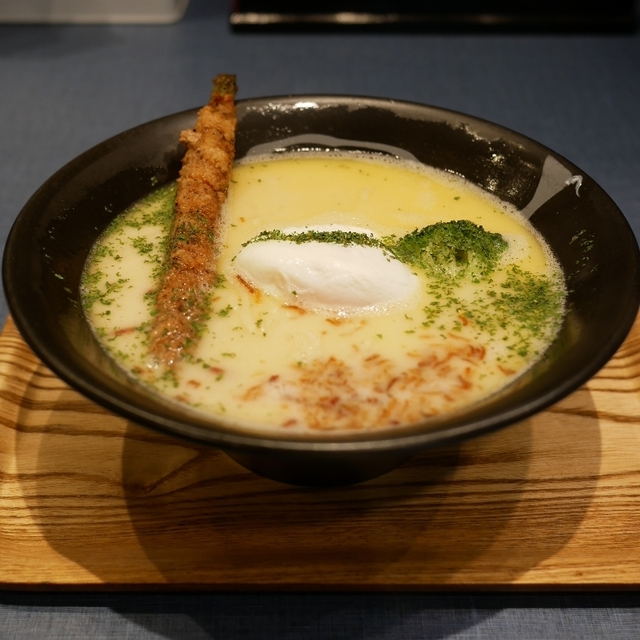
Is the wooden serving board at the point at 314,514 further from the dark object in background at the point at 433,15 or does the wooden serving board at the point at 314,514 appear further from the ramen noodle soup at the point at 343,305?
the dark object in background at the point at 433,15

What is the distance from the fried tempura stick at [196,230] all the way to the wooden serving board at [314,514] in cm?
30

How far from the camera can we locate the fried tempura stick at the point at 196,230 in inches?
64.8

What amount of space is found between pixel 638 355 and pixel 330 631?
116cm

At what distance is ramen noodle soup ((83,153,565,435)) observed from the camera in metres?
1.53

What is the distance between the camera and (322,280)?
69.2 inches

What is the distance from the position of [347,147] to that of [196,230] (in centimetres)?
72

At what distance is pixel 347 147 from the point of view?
2.38m

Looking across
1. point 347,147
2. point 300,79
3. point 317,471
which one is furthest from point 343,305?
point 300,79

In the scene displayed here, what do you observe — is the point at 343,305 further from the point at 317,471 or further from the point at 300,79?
the point at 300,79

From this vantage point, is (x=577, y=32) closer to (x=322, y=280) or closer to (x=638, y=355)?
(x=638, y=355)

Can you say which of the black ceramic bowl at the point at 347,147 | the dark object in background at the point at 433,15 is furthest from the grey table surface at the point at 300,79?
the black ceramic bowl at the point at 347,147

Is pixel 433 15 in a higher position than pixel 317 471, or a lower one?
higher

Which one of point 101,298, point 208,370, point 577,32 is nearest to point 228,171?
point 101,298

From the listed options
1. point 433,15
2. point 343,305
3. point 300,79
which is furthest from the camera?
point 433,15
